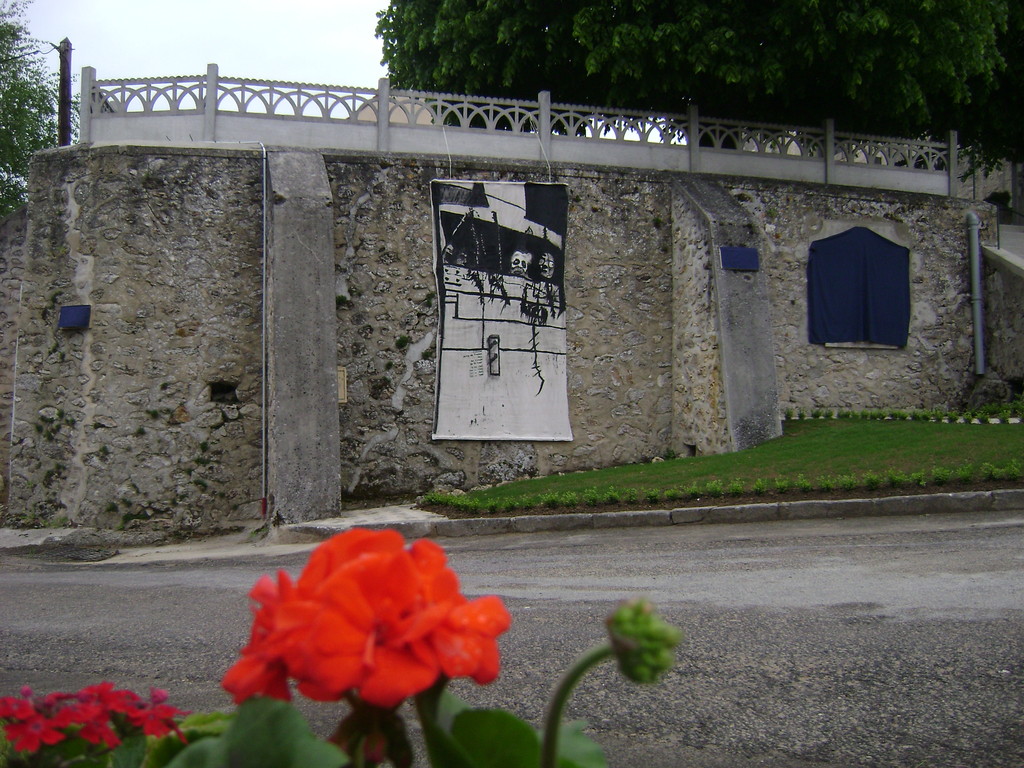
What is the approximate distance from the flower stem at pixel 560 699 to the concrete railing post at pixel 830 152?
16.2 m

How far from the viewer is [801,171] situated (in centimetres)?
1561

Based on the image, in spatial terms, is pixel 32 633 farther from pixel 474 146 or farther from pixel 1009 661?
pixel 474 146

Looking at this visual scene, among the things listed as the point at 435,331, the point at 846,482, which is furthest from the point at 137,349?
the point at 846,482

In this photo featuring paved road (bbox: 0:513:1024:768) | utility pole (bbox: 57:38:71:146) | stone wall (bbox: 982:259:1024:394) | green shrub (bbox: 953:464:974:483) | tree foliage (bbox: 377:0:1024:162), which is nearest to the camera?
paved road (bbox: 0:513:1024:768)

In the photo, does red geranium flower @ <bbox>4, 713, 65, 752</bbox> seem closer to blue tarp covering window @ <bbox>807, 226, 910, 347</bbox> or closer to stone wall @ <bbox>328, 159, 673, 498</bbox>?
stone wall @ <bbox>328, 159, 673, 498</bbox>

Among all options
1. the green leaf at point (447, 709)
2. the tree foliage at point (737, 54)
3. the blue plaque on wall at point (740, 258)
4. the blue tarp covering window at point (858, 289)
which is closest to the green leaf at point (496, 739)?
the green leaf at point (447, 709)

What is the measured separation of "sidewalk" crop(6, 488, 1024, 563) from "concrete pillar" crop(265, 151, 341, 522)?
0.46 m

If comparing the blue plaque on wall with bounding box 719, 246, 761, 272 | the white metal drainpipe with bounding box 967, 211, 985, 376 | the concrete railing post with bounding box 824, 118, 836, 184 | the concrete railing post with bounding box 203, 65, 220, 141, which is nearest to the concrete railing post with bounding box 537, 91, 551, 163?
the blue plaque on wall with bounding box 719, 246, 761, 272

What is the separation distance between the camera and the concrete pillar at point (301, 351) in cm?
1062

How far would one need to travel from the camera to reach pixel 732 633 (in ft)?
16.4

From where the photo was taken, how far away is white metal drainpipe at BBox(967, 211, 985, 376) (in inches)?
621

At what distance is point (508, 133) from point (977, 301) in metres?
9.09

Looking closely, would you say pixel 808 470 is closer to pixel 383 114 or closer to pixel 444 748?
pixel 383 114

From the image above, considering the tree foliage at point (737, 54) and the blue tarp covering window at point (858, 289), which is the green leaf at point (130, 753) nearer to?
the tree foliage at point (737, 54)
